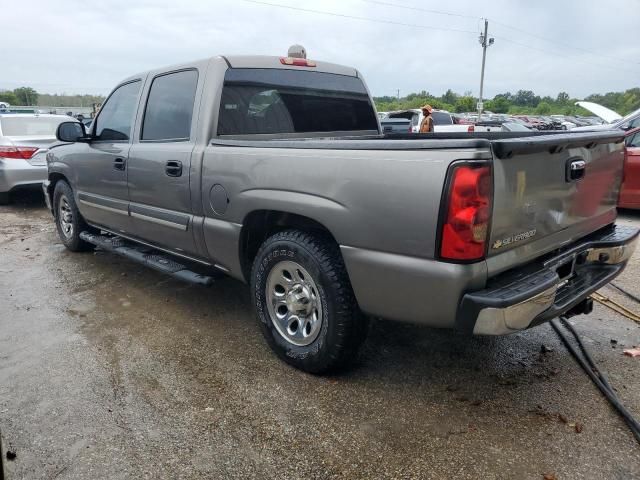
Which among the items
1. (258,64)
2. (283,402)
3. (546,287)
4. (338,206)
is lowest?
(283,402)

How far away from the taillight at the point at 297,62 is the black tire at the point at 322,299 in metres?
1.64

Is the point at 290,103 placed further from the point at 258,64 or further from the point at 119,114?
the point at 119,114

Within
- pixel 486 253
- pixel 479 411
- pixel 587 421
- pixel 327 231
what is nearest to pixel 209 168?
pixel 327 231

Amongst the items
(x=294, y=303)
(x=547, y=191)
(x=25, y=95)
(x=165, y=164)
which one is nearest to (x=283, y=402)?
(x=294, y=303)

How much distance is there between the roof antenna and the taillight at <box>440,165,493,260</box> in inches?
99.1

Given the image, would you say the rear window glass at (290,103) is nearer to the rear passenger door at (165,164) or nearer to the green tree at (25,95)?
the rear passenger door at (165,164)

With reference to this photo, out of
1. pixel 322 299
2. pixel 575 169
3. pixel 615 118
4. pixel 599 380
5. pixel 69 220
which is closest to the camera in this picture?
pixel 575 169

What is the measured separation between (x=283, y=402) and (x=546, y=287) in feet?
4.96

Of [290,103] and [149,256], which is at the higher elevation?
[290,103]

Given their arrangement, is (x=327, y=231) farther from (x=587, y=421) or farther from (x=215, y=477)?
(x=587, y=421)

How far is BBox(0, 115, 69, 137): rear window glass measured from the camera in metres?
8.61

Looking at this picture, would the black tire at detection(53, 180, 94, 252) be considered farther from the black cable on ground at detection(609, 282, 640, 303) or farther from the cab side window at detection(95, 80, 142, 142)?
the black cable on ground at detection(609, 282, 640, 303)

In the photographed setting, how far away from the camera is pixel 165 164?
3738mm

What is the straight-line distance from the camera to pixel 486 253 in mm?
2316
